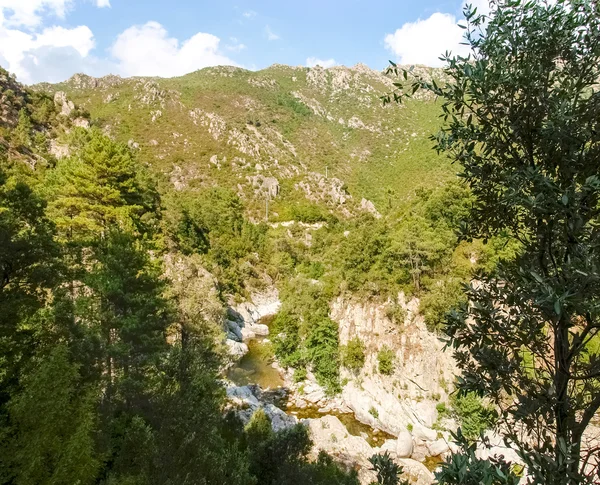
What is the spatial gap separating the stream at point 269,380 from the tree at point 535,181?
22.9 m

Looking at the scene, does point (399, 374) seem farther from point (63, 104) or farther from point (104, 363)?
point (63, 104)

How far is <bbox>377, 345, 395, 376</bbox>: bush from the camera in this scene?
26594 millimetres

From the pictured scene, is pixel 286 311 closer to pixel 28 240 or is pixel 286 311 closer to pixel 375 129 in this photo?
pixel 28 240

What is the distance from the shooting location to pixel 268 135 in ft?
330

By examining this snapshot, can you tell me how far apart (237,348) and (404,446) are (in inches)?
765

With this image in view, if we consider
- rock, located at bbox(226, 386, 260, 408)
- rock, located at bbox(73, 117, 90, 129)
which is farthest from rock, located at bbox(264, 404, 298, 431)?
rock, located at bbox(73, 117, 90, 129)

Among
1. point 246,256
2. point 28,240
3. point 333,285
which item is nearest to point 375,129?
point 246,256

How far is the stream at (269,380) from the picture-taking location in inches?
970

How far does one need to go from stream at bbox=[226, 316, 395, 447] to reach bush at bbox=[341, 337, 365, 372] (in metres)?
3.54

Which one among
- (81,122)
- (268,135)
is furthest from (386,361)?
(268,135)

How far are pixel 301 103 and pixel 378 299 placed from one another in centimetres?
11107

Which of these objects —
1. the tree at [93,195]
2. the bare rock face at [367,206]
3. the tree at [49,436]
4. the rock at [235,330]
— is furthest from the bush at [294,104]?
the tree at [49,436]

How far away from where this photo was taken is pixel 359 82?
462ft

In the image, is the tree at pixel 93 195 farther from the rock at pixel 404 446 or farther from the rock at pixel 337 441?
the rock at pixel 404 446
